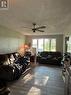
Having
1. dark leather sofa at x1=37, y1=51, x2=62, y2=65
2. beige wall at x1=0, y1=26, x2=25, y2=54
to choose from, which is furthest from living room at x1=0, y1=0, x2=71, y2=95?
dark leather sofa at x1=37, y1=51, x2=62, y2=65

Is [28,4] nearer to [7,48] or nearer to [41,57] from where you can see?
[7,48]

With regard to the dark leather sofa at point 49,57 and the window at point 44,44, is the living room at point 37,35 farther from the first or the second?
the dark leather sofa at point 49,57

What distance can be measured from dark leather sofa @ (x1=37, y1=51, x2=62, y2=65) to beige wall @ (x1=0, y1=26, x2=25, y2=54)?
6.79 feet

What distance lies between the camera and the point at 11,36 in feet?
24.8

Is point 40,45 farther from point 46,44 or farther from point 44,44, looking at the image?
point 46,44

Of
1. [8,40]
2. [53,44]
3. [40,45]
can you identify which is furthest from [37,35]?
[8,40]

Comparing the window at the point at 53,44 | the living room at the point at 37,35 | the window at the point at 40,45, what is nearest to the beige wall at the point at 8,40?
the living room at the point at 37,35

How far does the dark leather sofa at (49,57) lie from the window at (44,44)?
65cm

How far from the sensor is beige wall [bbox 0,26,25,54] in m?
6.40

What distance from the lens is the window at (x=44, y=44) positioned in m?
10.0

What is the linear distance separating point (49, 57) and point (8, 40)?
3.60m

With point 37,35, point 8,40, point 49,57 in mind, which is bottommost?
point 49,57

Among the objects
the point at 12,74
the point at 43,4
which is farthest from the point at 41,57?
the point at 43,4

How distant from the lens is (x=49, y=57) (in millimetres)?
9062
